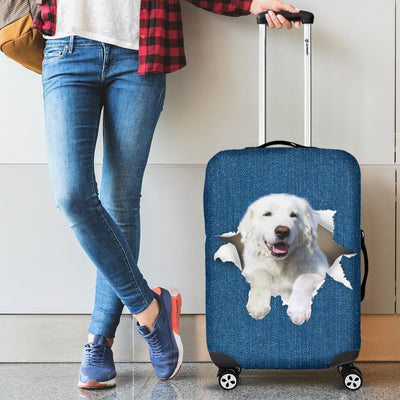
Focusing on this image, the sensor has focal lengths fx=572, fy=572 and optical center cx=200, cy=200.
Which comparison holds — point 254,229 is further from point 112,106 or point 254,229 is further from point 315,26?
point 315,26

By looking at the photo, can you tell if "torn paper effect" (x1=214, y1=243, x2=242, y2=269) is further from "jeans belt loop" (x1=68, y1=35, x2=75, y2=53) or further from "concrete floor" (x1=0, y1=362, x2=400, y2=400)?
"jeans belt loop" (x1=68, y1=35, x2=75, y2=53)

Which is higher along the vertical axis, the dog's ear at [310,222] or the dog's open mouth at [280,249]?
the dog's ear at [310,222]

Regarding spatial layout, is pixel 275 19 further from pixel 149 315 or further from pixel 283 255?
pixel 149 315

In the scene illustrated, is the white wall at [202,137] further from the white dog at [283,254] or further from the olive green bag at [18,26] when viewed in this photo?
the white dog at [283,254]

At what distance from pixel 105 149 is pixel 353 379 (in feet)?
2.73

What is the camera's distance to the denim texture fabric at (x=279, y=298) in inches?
53.7

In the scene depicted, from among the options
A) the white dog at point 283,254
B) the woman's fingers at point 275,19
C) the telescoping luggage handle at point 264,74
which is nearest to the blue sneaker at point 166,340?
the white dog at point 283,254

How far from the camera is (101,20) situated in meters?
1.38

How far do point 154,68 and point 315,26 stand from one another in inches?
21.0

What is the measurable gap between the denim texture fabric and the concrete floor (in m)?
0.07

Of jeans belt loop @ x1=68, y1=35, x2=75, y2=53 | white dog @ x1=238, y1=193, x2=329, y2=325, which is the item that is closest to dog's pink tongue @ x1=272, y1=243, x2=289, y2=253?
white dog @ x1=238, y1=193, x2=329, y2=325

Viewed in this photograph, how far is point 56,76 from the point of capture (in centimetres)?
138

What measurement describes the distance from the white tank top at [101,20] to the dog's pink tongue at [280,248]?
0.59 meters

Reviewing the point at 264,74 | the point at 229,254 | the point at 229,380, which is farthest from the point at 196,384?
the point at 264,74
